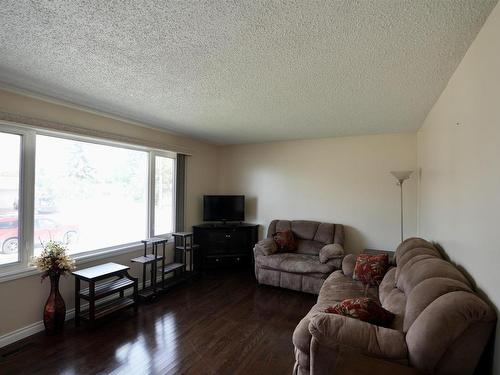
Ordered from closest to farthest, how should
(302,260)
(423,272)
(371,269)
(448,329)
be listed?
(448,329) < (423,272) < (371,269) < (302,260)

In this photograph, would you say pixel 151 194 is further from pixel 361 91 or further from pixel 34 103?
pixel 361 91

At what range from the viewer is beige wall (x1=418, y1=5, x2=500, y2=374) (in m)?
1.32

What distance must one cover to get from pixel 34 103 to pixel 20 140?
→ 15.8 inches

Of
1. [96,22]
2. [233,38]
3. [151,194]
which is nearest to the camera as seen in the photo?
[96,22]

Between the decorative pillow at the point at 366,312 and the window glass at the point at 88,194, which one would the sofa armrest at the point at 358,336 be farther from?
the window glass at the point at 88,194

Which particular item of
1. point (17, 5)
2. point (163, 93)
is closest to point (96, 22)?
point (17, 5)

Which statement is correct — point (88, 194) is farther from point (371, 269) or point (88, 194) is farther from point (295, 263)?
point (371, 269)

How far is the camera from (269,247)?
13.8 ft

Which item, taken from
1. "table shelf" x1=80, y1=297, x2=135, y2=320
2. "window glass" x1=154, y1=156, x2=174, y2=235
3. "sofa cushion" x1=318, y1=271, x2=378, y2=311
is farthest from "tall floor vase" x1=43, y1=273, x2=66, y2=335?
"sofa cushion" x1=318, y1=271, x2=378, y2=311

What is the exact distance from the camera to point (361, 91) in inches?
98.1

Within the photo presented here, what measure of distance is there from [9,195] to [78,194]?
709mm

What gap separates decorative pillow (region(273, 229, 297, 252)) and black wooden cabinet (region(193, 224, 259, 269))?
29.3 inches

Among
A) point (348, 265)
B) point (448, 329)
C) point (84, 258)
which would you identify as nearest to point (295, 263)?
point (348, 265)

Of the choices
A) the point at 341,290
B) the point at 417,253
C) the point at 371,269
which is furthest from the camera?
the point at 371,269
